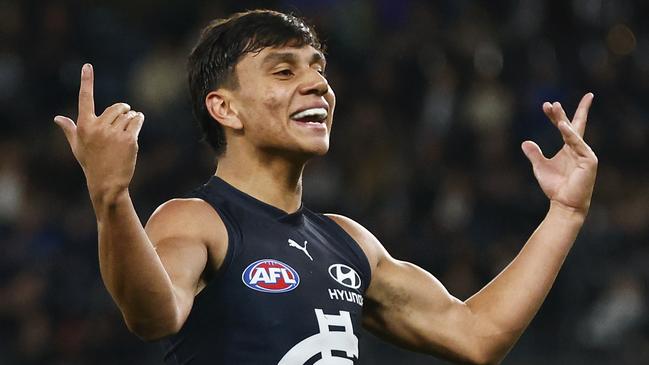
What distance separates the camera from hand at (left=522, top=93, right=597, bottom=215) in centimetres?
403

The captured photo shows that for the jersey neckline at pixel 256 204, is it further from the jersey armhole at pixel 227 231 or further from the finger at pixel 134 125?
the finger at pixel 134 125

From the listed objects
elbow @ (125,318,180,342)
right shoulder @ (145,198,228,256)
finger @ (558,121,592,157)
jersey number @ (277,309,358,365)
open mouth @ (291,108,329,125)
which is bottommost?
elbow @ (125,318,180,342)

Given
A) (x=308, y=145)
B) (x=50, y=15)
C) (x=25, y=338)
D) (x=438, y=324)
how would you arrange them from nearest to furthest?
1. (x=308, y=145)
2. (x=438, y=324)
3. (x=25, y=338)
4. (x=50, y=15)

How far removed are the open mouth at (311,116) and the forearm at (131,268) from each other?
3.15ft

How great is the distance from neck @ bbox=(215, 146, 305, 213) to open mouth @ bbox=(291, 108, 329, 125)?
0.14 m

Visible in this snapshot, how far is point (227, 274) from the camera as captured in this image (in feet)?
11.7

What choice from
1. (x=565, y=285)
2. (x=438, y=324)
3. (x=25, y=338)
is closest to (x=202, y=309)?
(x=438, y=324)

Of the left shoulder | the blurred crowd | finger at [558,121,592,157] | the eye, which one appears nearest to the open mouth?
the eye

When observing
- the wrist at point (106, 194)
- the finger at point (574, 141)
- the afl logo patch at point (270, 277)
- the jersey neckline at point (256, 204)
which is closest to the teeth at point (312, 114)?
the jersey neckline at point (256, 204)

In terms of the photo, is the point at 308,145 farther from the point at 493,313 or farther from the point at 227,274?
the point at 493,313

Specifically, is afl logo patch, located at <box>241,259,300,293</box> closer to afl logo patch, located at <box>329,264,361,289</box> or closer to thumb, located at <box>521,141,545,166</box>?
afl logo patch, located at <box>329,264,361,289</box>

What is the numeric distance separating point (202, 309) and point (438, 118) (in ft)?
23.3

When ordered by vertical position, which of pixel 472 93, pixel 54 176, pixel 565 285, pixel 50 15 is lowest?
pixel 54 176

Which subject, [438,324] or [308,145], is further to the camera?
[438,324]
